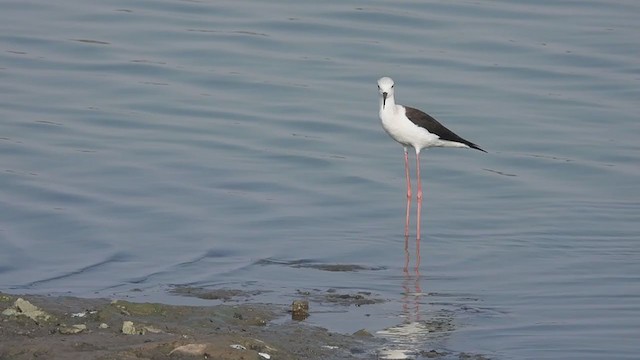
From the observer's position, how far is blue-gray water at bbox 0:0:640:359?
9359 millimetres

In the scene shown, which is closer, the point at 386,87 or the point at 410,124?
the point at 386,87

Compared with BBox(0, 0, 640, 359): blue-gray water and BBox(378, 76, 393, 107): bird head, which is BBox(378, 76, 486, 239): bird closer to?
BBox(378, 76, 393, 107): bird head

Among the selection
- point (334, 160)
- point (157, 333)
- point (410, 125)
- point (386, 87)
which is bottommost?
point (157, 333)

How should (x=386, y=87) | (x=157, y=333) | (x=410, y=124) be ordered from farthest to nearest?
(x=410, y=124)
(x=386, y=87)
(x=157, y=333)

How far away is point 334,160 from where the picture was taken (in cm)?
1382

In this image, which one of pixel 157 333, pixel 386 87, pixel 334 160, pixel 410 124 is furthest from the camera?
pixel 334 160

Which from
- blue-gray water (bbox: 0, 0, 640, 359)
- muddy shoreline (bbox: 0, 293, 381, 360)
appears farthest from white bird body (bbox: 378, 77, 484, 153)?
muddy shoreline (bbox: 0, 293, 381, 360)

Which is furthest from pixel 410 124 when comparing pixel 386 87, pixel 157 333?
pixel 157 333

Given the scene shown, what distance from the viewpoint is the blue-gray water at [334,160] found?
936cm

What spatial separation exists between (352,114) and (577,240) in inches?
209

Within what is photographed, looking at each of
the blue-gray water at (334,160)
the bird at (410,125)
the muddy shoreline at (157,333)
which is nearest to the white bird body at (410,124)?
the bird at (410,125)

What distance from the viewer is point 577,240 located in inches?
426

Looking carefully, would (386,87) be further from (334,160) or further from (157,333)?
(157,333)

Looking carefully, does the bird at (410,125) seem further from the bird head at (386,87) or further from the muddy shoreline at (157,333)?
the muddy shoreline at (157,333)
